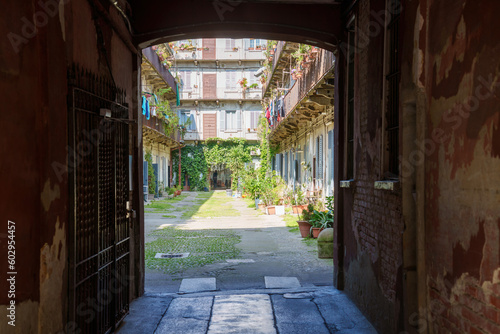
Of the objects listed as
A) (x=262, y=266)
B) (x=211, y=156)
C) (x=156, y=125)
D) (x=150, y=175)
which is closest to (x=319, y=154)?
(x=262, y=266)

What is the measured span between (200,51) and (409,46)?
36.9 metres

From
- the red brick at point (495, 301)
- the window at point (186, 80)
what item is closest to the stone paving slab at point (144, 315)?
the red brick at point (495, 301)

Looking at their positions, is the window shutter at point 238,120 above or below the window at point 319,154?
above

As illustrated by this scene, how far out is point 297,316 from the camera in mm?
5484

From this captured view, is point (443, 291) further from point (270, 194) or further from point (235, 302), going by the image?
point (270, 194)

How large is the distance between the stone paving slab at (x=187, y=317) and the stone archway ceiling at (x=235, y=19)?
3.65 metres

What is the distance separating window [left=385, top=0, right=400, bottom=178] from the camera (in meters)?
4.61

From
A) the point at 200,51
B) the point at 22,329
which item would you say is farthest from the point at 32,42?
the point at 200,51

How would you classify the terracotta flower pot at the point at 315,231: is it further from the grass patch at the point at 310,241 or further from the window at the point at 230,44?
the window at the point at 230,44

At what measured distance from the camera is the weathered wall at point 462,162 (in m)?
2.62

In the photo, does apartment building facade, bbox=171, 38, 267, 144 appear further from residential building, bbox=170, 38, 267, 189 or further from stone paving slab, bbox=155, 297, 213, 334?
stone paving slab, bbox=155, 297, 213, 334

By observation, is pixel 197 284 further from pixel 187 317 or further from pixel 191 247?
pixel 191 247

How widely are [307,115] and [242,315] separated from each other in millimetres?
12438

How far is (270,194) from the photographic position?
18.9 m
